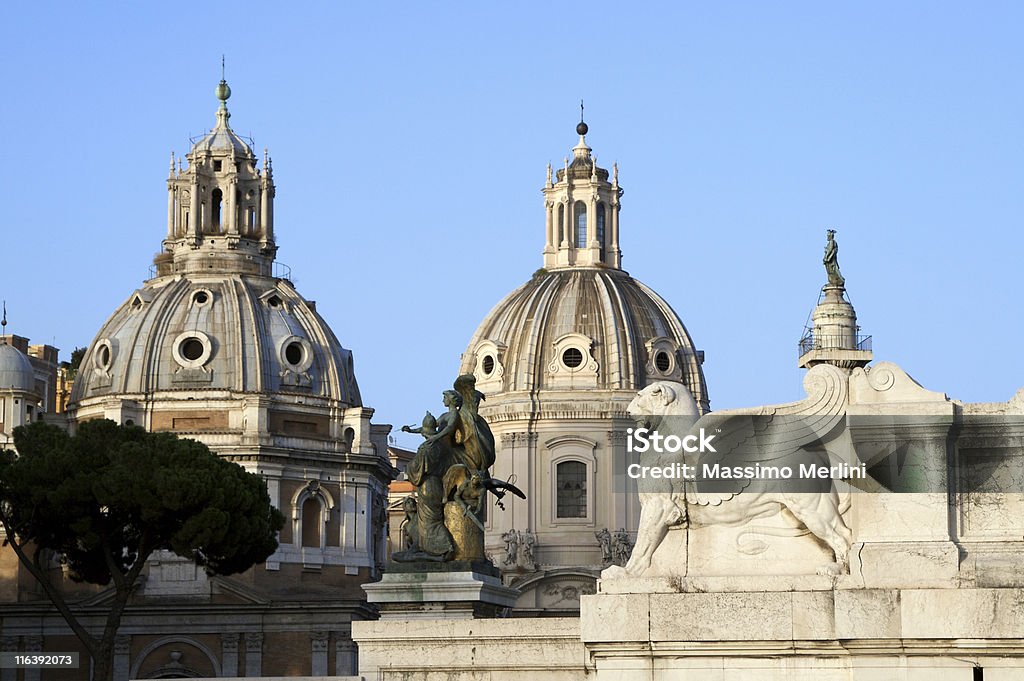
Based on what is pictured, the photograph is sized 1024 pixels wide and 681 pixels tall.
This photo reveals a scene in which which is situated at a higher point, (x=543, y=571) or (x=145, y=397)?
(x=145, y=397)

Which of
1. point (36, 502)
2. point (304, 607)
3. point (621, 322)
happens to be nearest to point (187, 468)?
point (36, 502)

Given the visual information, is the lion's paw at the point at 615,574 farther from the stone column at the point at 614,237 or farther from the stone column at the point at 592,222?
the stone column at the point at 614,237

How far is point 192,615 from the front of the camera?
75125 mm

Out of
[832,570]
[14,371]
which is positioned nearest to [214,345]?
[14,371]

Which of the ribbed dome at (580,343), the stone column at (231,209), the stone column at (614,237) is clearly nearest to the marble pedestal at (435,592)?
the ribbed dome at (580,343)

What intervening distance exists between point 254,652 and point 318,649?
2.13 metres

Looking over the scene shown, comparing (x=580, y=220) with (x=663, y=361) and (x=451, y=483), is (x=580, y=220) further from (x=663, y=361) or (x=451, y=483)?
(x=451, y=483)

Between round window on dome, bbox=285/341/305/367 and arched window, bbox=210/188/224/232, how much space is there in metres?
6.69

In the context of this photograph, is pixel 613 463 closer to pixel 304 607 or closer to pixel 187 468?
pixel 304 607

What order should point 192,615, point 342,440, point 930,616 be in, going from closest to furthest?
point 930,616
point 192,615
point 342,440

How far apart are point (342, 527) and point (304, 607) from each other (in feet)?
16.9

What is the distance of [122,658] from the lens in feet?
244

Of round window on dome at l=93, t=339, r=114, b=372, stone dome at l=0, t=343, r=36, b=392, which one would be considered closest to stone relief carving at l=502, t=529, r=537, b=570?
round window on dome at l=93, t=339, r=114, b=372

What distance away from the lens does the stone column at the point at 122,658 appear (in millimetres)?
74062
